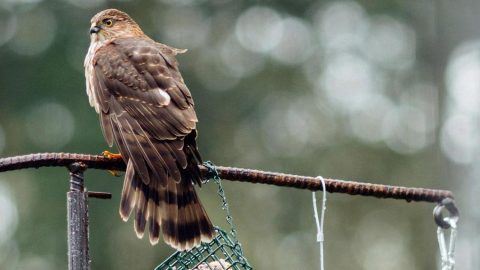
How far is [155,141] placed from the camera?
151 inches

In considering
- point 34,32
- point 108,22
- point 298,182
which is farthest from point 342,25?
point 298,182

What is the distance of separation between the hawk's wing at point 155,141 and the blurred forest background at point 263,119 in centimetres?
925

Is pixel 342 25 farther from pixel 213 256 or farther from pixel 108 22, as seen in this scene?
pixel 213 256

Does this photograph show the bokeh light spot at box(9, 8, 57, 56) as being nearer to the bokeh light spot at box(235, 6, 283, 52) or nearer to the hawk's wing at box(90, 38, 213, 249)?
the bokeh light spot at box(235, 6, 283, 52)

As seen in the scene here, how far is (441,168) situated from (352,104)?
17925mm

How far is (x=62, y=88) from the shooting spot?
55.3 feet

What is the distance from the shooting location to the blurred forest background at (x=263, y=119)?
15.4m

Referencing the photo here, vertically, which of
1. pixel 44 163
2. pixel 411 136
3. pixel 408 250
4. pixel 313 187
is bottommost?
pixel 408 250

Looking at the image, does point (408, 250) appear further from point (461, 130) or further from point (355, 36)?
point (461, 130)

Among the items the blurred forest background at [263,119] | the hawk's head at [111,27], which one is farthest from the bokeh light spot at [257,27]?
the hawk's head at [111,27]

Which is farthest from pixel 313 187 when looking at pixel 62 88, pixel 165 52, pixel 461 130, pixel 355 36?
pixel 355 36

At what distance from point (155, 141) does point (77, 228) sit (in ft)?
3.65

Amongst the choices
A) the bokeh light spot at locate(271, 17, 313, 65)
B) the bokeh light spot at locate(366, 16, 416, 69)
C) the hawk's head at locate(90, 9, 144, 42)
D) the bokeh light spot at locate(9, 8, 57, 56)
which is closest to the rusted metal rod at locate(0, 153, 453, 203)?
the hawk's head at locate(90, 9, 144, 42)

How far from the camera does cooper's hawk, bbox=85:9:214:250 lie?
3662 mm
